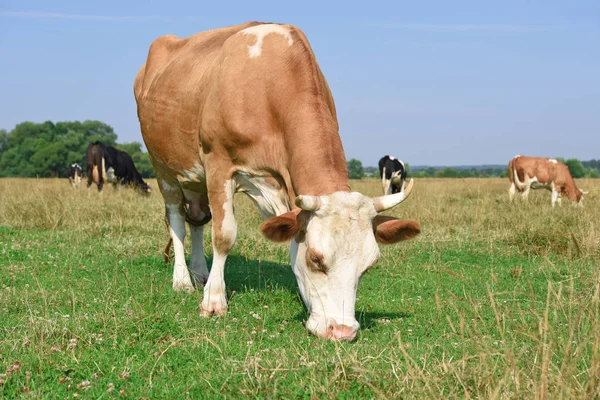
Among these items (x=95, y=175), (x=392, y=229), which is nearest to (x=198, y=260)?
(x=392, y=229)

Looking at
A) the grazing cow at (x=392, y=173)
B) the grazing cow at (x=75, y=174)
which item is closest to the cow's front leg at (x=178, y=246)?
the grazing cow at (x=392, y=173)

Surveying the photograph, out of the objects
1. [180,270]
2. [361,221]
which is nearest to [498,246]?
[180,270]

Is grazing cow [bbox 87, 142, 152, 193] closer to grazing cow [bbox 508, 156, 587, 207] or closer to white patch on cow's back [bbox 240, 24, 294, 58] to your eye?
grazing cow [bbox 508, 156, 587, 207]

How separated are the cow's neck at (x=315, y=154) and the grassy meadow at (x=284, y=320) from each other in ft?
3.79

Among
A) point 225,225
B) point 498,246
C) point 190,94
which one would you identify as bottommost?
point 498,246

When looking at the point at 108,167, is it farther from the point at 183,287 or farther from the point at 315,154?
the point at 315,154

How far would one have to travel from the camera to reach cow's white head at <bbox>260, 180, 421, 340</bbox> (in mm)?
4562

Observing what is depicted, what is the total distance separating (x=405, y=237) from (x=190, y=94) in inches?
118

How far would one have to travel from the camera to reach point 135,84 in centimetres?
906

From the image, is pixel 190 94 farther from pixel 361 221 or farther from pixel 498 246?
pixel 498 246

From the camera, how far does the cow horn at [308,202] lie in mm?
4559

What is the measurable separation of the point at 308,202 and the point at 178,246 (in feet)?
11.4

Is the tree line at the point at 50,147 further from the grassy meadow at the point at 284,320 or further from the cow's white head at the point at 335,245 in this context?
the cow's white head at the point at 335,245

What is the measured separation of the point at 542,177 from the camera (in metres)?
26.1
